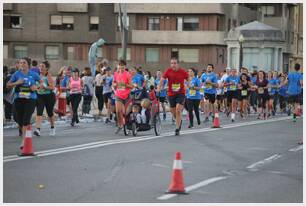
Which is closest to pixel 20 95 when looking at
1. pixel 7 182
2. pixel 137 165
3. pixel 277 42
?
pixel 137 165

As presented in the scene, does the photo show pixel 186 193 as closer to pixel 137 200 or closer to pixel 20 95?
pixel 137 200

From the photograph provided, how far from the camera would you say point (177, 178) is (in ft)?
35.3

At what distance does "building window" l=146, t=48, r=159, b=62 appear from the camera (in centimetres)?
7481

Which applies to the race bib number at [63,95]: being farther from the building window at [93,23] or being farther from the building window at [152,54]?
the building window at [152,54]

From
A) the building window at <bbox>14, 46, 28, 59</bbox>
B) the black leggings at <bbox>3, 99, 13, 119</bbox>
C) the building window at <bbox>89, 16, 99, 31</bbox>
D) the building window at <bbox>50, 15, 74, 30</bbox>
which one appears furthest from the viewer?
the building window at <bbox>89, 16, 99, 31</bbox>

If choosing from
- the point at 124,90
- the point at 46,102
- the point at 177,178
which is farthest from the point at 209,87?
the point at 177,178

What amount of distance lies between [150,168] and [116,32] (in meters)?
61.2

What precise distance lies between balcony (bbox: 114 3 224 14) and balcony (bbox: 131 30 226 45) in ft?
5.45

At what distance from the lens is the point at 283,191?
11.4 m

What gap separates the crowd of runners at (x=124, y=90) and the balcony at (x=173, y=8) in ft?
114

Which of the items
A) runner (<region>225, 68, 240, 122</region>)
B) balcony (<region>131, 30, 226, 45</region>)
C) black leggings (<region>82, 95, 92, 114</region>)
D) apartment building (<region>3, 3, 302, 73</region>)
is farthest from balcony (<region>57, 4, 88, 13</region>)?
black leggings (<region>82, 95, 92, 114</region>)

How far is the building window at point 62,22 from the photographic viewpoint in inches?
2889

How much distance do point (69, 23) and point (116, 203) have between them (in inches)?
2536

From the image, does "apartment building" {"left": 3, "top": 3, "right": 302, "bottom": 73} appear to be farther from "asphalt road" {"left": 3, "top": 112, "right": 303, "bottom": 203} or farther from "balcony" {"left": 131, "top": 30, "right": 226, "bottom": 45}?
"asphalt road" {"left": 3, "top": 112, "right": 303, "bottom": 203}
